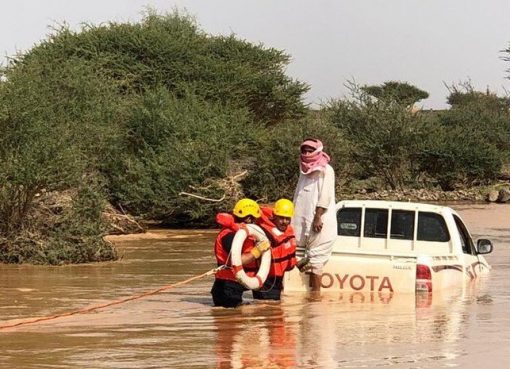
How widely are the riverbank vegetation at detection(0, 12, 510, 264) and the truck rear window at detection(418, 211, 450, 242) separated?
7272mm

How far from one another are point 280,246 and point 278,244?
33 mm

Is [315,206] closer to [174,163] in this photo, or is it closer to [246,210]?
[246,210]

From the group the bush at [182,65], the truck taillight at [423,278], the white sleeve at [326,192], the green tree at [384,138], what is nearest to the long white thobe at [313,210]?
the white sleeve at [326,192]

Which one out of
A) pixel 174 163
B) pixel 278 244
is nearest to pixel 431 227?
pixel 278 244

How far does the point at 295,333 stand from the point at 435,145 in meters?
32.4

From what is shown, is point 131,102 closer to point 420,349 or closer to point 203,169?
point 203,169

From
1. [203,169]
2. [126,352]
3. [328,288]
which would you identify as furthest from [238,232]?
[203,169]

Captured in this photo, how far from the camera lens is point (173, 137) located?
91.7ft

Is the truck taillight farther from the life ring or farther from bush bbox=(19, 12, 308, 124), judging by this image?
bush bbox=(19, 12, 308, 124)

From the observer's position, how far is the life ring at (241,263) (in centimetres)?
1056

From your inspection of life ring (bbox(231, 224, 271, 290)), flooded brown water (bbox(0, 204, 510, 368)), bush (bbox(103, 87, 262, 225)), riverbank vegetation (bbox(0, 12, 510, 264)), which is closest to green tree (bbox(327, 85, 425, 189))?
riverbank vegetation (bbox(0, 12, 510, 264))

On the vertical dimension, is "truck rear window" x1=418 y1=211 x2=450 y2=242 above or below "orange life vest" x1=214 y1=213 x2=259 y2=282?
above

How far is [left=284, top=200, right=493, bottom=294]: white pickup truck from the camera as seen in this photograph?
1108cm

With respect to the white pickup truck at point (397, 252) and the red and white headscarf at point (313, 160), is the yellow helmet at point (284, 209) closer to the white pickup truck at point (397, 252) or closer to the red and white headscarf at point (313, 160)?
the white pickup truck at point (397, 252)
